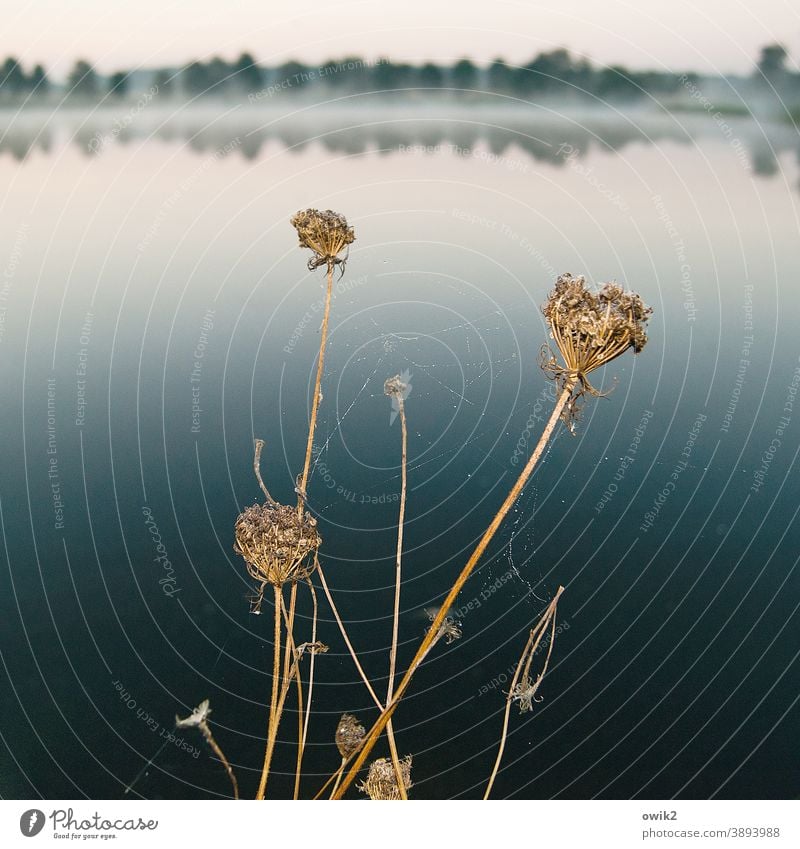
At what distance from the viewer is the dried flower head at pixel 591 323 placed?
2.19 m

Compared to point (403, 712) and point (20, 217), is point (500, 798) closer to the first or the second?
point (403, 712)

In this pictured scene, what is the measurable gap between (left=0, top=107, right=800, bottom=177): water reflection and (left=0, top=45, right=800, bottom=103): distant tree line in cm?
10

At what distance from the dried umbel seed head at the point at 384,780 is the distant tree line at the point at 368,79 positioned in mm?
2949

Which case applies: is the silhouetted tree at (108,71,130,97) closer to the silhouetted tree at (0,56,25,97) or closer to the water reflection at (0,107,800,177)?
the water reflection at (0,107,800,177)

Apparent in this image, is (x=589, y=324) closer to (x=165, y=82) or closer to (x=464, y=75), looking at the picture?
(x=464, y=75)

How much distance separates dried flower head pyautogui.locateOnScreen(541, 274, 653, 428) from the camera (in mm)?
2188

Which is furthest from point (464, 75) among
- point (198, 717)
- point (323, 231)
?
point (198, 717)

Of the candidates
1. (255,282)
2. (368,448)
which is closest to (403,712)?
(368,448)

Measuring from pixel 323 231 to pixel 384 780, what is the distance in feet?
6.56

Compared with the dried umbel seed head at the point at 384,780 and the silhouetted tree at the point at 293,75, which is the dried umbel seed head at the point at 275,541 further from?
the silhouetted tree at the point at 293,75

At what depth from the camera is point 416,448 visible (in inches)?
152

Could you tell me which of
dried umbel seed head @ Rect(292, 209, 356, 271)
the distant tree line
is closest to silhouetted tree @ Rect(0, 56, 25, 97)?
the distant tree line

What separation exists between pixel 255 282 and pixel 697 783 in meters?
3.06

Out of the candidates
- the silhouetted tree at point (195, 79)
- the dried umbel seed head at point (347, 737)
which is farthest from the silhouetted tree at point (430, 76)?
the dried umbel seed head at point (347, 737)
